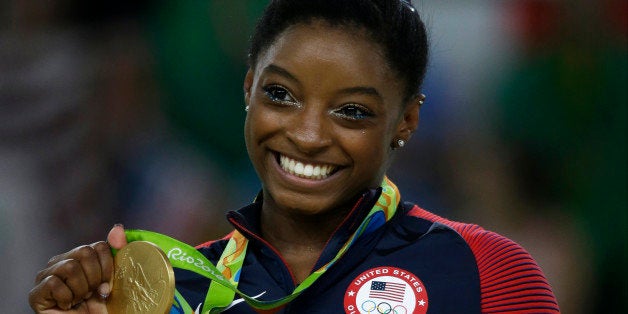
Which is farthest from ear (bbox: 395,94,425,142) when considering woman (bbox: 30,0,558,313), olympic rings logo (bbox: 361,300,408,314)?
olympic rings logo (bbox: 361,300,408,314)

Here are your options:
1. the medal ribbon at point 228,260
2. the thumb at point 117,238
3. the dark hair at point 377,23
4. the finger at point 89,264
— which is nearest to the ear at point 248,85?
the dark hair at point 377,23

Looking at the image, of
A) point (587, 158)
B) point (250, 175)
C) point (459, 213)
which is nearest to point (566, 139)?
point (587, 158)

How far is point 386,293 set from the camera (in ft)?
7.67

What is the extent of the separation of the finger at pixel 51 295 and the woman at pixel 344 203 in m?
0.02

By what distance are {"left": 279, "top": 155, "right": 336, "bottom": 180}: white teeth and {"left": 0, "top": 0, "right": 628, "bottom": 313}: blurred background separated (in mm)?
2007

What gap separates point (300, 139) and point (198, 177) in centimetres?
225

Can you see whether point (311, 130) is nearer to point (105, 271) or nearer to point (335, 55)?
point (335, 55)

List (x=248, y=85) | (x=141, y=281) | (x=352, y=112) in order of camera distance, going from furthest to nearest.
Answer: (x=248, y=85) < (x=352, y=112) < (x=141, y=281)

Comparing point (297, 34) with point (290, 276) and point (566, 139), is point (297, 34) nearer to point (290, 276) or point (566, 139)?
point (290, 276)

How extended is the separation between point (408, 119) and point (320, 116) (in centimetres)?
35

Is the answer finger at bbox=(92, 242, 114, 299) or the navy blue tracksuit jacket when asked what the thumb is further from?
the navy blue tracksuit jacket

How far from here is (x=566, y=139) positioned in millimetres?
4398

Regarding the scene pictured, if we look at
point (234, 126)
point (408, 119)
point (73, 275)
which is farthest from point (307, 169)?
point (234, 126)

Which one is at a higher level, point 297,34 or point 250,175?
point 297,34
